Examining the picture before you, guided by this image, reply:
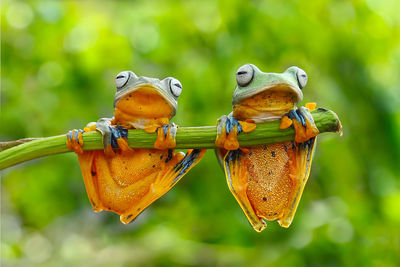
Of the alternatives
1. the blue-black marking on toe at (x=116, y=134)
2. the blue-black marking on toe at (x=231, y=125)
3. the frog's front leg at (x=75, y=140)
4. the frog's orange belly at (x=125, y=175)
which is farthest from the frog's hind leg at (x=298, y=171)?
the frog's front leg at (x=75, y=140)

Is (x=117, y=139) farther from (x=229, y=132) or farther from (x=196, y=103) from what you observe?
(x=196, y=103)

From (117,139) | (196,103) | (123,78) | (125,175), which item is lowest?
(196,103)

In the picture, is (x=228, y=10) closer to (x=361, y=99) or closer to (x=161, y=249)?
(x=361, y=99)

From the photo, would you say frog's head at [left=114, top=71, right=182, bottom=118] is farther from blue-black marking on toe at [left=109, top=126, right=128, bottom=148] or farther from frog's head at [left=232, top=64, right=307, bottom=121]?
frog's head at [left=232, top=64, right=307, bottom=121]

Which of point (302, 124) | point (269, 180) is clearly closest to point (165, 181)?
point (269, 180)

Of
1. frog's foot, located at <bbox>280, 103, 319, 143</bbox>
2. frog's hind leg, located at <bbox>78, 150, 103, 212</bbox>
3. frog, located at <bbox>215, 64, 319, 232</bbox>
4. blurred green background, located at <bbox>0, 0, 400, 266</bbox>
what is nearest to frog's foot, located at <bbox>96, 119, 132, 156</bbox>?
frog's hind leg, located at <bbox>78, 150, 103, 212</bbox>

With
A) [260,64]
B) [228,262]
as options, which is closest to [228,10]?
Answer: [260,64]

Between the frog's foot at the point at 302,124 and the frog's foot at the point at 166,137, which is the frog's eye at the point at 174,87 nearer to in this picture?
the frog's foot at the point at 166,137

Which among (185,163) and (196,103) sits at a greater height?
(185,163)
